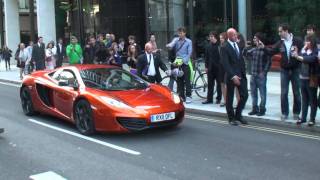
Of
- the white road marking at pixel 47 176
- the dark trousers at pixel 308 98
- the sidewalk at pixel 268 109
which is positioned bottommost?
the white road marking at pixel 47 176

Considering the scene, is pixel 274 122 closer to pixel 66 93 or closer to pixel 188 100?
pixel 188 100

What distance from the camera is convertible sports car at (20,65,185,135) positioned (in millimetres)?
8812

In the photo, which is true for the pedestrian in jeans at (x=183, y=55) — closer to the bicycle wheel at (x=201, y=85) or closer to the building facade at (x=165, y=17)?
the bicycle wheel at (x=201, y=85)

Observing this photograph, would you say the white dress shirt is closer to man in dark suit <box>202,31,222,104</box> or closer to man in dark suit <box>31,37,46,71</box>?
man in dark suit <box>202,31,222,104</box>

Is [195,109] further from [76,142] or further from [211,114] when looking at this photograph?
[76,142]

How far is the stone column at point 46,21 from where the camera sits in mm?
32156

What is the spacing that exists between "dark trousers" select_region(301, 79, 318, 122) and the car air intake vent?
2820mm

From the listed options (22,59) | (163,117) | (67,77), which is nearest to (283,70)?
(163,117)

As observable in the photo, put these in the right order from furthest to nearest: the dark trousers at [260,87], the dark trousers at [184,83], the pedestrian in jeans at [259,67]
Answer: the dark trousers at [184,83]
the dark trousers at [260,87]
the pedestrian in jeans at [259,67]

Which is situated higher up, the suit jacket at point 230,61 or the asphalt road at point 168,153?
the suit jacket at point 230,61

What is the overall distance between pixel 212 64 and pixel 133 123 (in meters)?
4.39

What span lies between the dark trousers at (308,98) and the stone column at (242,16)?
10212mm

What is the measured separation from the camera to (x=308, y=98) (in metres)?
9.57

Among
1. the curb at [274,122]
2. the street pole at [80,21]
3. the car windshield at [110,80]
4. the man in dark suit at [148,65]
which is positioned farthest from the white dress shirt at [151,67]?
the street pole at [80,21]
